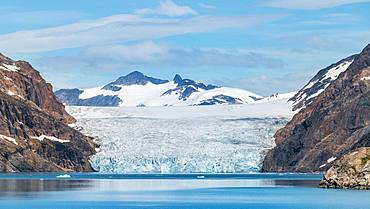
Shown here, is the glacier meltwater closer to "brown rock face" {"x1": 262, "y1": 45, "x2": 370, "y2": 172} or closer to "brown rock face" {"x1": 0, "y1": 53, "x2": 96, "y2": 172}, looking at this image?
"brown rock face" {"x1": 262, "y1": 45, "x2": 370, "y2": 172}

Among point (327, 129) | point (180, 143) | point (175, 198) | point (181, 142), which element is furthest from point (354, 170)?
point (327, 129)

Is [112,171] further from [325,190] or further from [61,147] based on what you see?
[325,190]

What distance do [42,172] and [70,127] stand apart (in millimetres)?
22664

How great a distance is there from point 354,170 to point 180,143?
263 ft

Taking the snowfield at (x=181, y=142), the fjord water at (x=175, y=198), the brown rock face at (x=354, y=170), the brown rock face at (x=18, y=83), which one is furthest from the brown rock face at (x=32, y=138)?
the brown rock face at (x=354, y=170)

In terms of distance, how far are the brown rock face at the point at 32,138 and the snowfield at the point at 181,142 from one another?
3572mm

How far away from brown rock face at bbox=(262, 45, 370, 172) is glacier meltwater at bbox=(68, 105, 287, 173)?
3263 mm

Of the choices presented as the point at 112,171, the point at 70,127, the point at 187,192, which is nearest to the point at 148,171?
the point at 112,171

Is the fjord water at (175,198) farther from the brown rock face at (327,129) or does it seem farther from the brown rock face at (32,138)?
the brown rock face at (327,129)

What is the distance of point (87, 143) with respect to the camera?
178125 millimetres

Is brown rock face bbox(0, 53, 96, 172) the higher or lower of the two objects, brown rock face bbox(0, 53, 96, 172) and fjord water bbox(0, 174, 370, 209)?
the higher

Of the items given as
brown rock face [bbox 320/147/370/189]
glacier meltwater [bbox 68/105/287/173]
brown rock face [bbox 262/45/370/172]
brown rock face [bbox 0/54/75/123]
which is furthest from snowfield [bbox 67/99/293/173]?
brown rock face [bbox 320/147/370/189]

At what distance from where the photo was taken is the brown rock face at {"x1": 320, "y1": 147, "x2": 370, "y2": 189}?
3521 inches

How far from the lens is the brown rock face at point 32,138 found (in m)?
168
